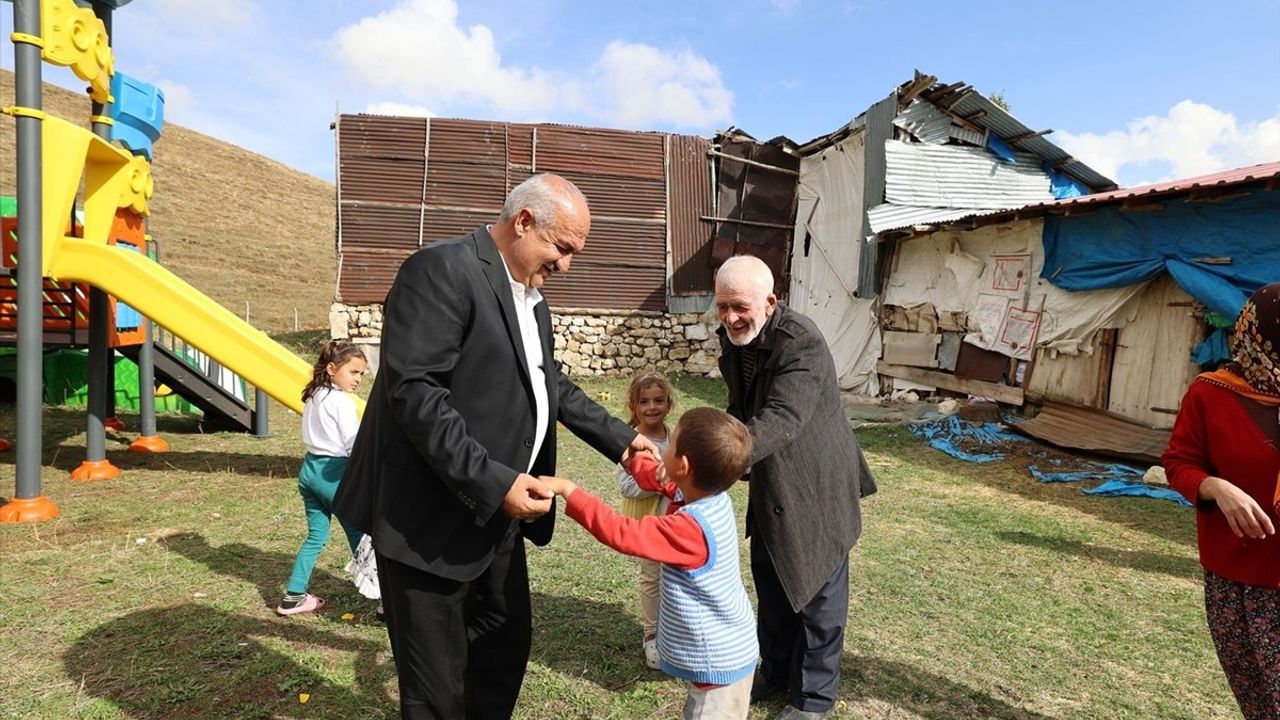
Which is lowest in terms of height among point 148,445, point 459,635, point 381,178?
point 148,445

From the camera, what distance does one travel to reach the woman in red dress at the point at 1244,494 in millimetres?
2143

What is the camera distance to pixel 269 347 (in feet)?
22.4

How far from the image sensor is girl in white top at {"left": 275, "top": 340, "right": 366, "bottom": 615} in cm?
388

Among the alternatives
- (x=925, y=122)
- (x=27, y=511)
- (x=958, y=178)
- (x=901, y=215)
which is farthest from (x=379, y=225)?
(x=958, y=178)

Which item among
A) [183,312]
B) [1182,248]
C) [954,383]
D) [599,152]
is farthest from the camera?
[599,152]

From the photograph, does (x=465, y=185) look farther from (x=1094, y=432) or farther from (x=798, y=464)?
(x=798, y=464)

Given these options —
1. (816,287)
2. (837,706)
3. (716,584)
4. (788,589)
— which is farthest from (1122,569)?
(816,287)

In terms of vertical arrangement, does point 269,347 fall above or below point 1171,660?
above

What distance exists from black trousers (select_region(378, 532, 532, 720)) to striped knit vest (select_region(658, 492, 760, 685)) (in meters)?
0.57

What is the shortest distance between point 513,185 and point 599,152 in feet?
6.68

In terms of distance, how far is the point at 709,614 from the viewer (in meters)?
2.29

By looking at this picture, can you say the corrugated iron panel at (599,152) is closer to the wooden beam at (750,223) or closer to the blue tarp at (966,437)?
the wooden beam at (750,223)

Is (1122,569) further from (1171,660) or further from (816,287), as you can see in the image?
(816,287)

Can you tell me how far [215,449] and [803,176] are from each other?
41.0 feet
